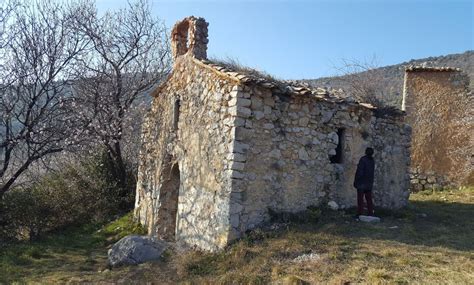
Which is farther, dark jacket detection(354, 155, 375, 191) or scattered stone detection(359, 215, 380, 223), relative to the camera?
dark jacket detection(354, 155, 375, 191)

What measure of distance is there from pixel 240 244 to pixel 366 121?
435 centimetres

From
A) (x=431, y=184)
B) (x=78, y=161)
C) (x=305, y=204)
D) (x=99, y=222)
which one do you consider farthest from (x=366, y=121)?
(x=78, y=161)

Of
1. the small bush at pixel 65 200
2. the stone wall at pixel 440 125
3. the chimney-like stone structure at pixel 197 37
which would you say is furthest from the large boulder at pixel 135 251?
the stone wall at pixel 440 125

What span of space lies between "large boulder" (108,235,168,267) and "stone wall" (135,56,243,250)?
0.85 meters

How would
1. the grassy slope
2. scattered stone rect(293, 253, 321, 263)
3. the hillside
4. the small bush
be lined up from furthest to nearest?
the hillside, the small bush, scattered stone rect(293, 253, 321, 263), the grassy slope

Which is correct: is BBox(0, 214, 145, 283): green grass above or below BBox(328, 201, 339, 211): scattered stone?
below

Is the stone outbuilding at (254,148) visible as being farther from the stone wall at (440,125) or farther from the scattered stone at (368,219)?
the stone wall at (440,125)

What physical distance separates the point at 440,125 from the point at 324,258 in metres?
10.3

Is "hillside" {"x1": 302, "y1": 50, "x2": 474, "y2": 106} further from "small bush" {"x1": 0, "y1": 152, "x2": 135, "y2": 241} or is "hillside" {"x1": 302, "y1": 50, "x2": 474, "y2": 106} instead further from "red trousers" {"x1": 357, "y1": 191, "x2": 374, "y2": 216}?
"red trousers" {"x1": 357, "y1": 191, "x2": 374, "y2": 216}

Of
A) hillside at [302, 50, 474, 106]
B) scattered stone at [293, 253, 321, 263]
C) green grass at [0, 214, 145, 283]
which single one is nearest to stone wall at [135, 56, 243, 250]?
green grass at [0, 214, 145, 283]

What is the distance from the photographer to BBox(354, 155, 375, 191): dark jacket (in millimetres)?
8727

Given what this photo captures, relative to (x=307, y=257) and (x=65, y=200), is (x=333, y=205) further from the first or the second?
(x=65, y=200)

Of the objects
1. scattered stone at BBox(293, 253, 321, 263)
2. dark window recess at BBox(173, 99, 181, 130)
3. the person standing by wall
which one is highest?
dark window recess at BBox(173, 99, 181, 130)

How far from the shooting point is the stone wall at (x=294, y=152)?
799cm
